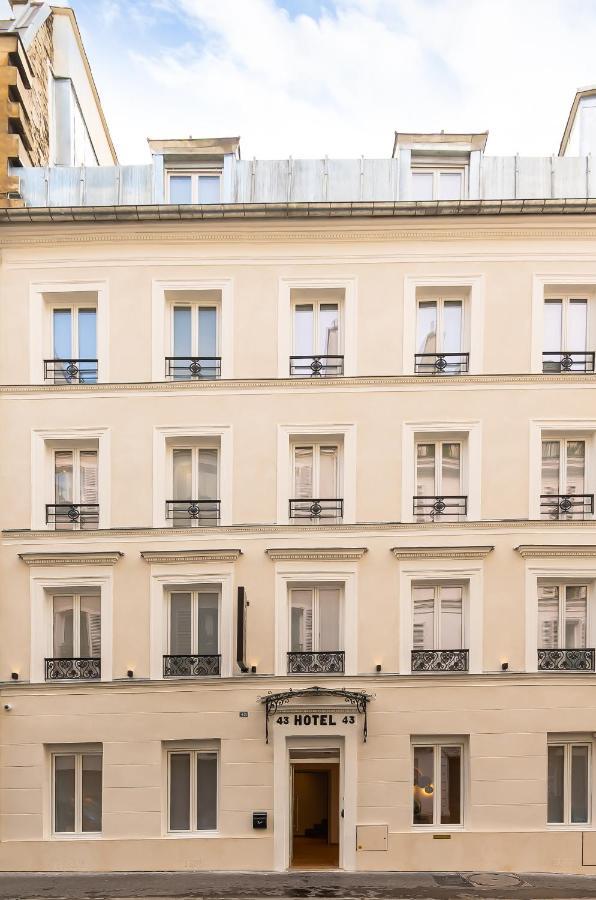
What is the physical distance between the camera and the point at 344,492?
15688mm

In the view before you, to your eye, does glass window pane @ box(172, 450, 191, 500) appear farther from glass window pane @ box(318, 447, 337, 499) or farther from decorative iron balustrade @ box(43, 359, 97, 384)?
glass window pane @ box(318, 447, 337, 499)

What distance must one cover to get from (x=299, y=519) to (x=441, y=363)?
4955mm

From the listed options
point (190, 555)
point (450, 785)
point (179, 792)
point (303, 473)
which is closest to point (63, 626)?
point (190, 555)

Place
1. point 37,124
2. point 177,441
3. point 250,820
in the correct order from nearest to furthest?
1. point 250,820
2. point 177,441
3. point 37,124

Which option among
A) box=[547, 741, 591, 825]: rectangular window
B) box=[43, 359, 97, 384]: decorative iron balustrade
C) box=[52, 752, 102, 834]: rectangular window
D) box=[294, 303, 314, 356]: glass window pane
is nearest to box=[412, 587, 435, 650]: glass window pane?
box=[547, 741, 591, 825]: rectangular window

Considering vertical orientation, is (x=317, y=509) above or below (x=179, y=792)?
above

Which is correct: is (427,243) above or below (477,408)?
above

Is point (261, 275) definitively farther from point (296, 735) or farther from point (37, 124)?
point (296, 735)

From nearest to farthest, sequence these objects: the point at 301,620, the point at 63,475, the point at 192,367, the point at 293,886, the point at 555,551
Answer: the point at 293,886
the point at 555,551
the point at 301,620
the point at 192,367
the point at 63,475

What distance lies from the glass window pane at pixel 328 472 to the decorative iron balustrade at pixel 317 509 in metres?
0.26

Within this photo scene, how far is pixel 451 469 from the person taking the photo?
16.0 meters

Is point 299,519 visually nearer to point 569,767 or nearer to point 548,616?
point 548,616

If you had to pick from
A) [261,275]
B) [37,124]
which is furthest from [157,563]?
[37,124]

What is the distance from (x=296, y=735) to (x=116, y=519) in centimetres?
633
